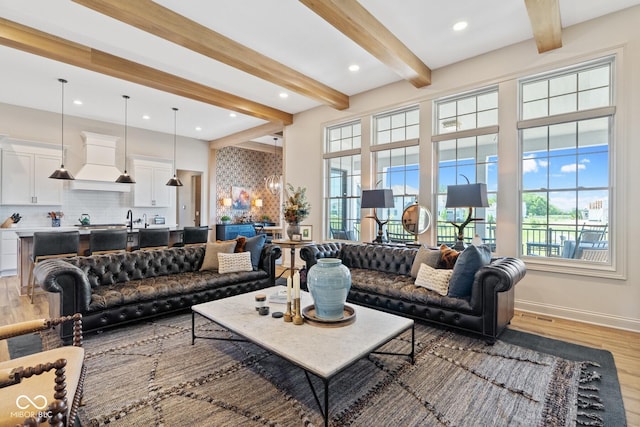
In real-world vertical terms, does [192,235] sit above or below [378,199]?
below

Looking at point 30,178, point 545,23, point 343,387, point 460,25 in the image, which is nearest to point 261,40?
point 460,25

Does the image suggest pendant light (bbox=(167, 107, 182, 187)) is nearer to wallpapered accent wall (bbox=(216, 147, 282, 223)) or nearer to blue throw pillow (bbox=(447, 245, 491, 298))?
wallpapered accent wall (bbox=(216, 147, 282, 223))

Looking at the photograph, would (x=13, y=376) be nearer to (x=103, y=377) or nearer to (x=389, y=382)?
(x=103, y=377)

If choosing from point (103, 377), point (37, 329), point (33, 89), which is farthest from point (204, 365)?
point (33, 89)

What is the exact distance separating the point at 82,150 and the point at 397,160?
280 inches

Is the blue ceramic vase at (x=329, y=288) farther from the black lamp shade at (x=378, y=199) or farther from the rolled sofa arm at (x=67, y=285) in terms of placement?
the black lamp shade at (x=378, y=199)

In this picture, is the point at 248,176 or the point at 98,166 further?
the point at 248,176

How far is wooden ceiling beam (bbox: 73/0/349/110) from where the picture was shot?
3004 mm

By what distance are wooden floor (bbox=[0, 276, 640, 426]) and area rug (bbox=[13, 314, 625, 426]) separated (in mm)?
130

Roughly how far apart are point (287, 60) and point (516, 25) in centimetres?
296

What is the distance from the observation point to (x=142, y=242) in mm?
4977

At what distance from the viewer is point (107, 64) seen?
430cm

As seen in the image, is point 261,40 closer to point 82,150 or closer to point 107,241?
point 107,241

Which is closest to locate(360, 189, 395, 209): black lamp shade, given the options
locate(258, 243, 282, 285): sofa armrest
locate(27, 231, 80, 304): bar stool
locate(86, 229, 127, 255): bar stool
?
locate(258, 243, 282, 285): sofa armrest
